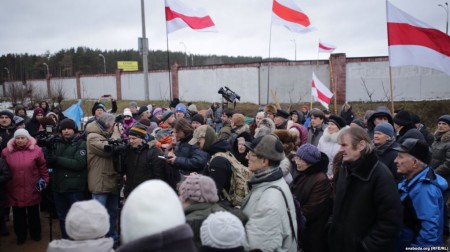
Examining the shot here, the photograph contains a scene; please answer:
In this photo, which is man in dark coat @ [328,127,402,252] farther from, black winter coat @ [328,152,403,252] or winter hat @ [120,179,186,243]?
winter hat @ [120,179,186,243]

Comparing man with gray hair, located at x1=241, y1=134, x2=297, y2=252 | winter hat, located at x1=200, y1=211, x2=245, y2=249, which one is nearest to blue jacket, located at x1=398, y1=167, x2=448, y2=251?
man with gray hair, located at x1=241, y1=134, x2=297, y2=252

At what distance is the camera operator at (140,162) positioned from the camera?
4.43m

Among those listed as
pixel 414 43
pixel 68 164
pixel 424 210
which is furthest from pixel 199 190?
pixel 414 43

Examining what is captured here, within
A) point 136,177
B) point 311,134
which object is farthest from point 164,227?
point 311,134

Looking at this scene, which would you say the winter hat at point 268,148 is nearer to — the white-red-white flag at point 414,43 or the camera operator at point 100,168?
the camera operator at point 100,168

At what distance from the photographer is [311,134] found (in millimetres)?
6574

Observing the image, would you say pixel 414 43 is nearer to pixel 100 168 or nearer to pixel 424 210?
pixel 424 210

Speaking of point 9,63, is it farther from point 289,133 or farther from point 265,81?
point 289,133

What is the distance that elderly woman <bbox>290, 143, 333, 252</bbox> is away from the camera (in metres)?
3.44

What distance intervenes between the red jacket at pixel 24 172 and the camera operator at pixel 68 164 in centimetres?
32

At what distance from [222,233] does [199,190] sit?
0.54 m

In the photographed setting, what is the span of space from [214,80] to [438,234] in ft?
75.4

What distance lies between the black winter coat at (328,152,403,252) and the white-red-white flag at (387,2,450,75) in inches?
142

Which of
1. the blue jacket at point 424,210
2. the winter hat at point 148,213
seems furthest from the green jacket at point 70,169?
the blue jacket at point 424,210
